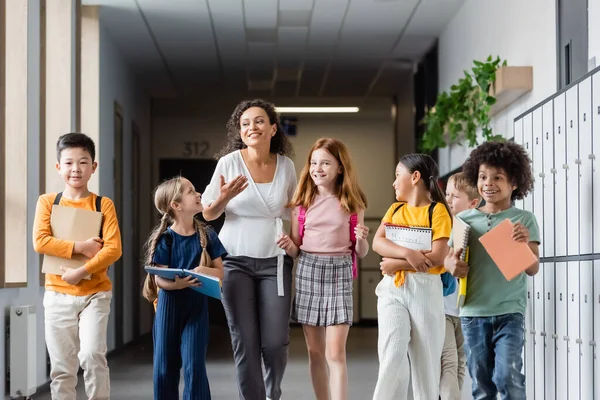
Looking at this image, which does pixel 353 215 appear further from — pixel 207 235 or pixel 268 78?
pixel 268 78

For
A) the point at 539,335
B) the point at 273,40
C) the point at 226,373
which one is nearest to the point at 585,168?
the point at 539,335

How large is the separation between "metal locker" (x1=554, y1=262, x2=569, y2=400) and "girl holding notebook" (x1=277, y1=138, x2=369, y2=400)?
0.84 metres

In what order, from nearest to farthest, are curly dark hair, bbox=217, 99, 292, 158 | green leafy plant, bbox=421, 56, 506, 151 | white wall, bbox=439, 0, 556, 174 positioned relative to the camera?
curly dark hair, bbox=217, 99, 292, 158
white wall, bbox=439, 0, 556, 174
green leafy plant, bbox=421, 56, 506, 151

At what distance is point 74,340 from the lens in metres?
3.86

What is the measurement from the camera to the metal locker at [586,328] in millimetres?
3477

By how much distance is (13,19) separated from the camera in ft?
18.0

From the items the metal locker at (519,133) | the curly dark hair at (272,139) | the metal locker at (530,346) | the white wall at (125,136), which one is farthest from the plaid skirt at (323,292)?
the white wall at (125,136)

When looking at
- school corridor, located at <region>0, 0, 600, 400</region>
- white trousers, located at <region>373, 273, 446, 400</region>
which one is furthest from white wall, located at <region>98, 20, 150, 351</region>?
white trousers, located at <region>373, 273, 446, 400</region>

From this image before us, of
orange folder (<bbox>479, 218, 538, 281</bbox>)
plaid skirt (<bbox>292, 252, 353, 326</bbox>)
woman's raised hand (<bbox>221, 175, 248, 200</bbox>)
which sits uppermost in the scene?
woman's raised hand (<bbox>221, 175, 248, 200</bbox>)

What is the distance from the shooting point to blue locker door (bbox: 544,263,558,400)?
3.95 meters

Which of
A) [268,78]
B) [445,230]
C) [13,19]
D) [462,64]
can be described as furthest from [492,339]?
[268,78]

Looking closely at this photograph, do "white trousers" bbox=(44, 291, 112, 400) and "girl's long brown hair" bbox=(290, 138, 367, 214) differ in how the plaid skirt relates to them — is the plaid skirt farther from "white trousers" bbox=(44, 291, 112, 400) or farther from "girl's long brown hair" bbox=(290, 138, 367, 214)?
"white trousers" bbox=(44, 291, 112, 400)

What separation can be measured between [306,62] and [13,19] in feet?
17.1

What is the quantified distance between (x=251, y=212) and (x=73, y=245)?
760 millimetres
